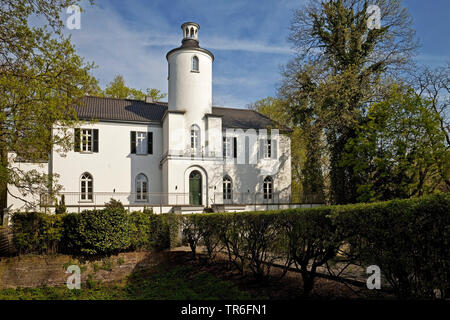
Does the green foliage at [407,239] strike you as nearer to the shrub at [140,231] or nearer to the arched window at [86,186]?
the shrub at [140,231]

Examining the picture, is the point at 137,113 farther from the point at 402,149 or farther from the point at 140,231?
the point at 402,149

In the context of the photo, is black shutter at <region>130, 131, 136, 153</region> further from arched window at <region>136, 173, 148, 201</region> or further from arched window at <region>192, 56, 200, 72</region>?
arched window at <region>192, 56, 200, 72</region>

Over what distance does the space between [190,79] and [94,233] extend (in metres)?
16.0

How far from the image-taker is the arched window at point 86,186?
24500 mm

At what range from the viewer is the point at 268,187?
2948 centimetres

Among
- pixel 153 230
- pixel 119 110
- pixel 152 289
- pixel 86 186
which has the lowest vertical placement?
pixel 152 289

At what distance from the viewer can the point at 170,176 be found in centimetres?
2452

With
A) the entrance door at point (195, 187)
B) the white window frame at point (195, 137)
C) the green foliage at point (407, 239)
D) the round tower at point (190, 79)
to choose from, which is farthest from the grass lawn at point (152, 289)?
the round tower at point (190, 79)

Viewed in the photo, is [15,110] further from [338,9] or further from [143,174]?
[338,9]

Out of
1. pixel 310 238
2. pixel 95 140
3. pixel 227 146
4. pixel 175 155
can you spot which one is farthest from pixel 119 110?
pixel 310 238

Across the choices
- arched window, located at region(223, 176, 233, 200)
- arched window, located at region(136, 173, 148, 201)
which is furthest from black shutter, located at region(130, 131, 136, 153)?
arched window, located at region(223, 176, 233, 200)

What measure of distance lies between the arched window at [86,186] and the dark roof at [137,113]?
4.47 meters

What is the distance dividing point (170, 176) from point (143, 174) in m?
3.07
